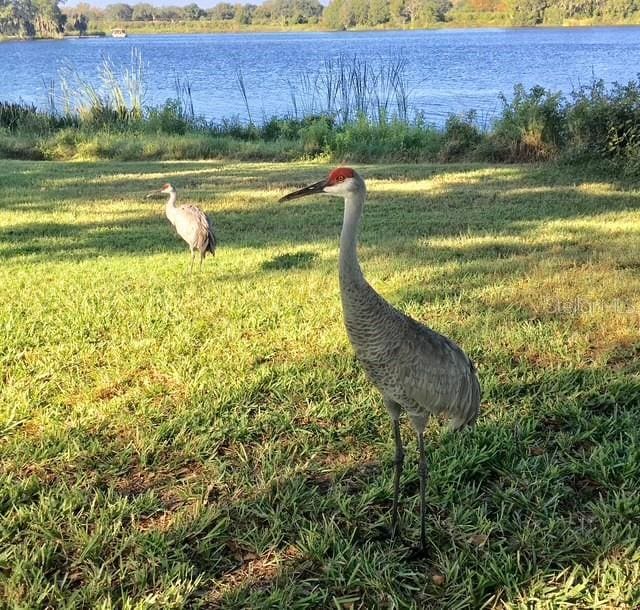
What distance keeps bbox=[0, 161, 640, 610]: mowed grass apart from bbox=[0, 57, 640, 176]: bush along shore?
12.1ft

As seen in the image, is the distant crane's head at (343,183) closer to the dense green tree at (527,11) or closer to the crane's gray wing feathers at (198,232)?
the crane's gray wing feathers at (198,232)

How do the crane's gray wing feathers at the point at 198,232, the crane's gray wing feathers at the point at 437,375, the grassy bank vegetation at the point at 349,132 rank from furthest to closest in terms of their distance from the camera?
the grassy bank vegetation at the point at 349,132, the crane's gray wing feathers at the point at 198,232, the crane's gray wing feathers at the point at 437,375

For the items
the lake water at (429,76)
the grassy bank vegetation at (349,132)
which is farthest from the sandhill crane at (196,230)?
the lake water at (429,76)

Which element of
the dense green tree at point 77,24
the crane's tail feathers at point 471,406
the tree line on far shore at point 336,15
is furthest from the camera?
the dense green tree at point 77,24

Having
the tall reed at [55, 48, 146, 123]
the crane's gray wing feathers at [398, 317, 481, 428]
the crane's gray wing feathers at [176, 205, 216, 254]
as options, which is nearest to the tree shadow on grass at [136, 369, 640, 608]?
the crane's gray wing feathers at [398, 317, 481, 428]

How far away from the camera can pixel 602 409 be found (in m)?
3.63

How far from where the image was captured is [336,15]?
8438 centimetres

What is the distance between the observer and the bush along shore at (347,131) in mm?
9758

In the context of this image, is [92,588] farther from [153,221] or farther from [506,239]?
[153,221]

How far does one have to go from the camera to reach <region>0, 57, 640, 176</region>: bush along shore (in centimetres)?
976

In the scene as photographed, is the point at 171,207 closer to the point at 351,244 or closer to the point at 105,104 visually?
the point at 351,244

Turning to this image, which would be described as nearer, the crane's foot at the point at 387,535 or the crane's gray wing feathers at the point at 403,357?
the crane's gray wing feathers at the point at 403,357

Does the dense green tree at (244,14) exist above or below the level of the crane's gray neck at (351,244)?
above

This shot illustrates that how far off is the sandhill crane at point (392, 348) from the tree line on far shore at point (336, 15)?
58.6 meters
